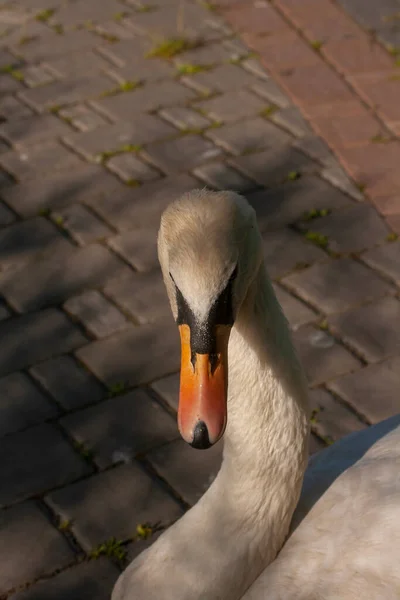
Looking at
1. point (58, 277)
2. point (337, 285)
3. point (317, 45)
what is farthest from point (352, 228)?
point (317, 45)

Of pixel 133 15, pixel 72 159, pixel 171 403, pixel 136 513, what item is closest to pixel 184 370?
pixel 136 513

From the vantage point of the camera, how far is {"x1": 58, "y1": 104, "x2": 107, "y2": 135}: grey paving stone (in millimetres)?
5617

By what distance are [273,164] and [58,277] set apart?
57.1 inches

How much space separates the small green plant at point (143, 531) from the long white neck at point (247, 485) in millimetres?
500

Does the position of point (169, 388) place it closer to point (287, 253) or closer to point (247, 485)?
point (287, 253)

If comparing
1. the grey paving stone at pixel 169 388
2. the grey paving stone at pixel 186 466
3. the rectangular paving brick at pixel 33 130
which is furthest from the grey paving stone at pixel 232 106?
the grey paving stone at pixel 186 466

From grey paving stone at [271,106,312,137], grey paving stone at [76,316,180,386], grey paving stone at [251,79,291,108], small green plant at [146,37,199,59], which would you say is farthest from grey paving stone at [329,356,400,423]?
small green plant at [146,37,199,59]

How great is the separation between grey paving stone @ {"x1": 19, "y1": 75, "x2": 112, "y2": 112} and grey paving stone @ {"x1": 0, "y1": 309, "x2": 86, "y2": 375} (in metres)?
1.94

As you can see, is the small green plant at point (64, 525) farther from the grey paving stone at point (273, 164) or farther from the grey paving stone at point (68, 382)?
the grey paving stone at point (273, 164)

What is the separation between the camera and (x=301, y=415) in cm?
255

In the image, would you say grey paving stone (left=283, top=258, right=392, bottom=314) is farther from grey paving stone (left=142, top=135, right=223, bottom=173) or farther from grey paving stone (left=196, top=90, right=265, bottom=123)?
grey paving stone (left=196, top=90, right=265, bottom=123)

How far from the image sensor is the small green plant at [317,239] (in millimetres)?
4676

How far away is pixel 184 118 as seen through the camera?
566 centimetres

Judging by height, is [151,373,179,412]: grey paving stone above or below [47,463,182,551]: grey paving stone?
above
